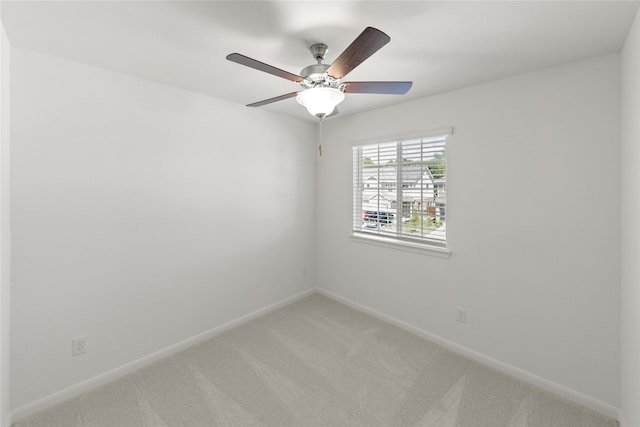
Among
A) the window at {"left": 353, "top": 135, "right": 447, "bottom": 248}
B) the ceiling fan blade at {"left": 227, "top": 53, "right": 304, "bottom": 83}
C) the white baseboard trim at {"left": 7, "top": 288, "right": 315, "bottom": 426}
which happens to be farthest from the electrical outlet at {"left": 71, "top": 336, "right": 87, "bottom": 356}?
the window at {"left": 353, "top": 135, "right": 447, "bottom": 248}

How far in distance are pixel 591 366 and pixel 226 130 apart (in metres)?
3.46

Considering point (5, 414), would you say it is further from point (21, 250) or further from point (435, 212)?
point (435, 212)

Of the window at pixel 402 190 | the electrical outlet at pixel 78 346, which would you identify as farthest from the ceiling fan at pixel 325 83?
the electrical outlet at pixel 78 346

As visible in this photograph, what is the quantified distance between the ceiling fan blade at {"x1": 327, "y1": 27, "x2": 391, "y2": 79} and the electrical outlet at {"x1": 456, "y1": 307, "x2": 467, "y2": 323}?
87.3 inches

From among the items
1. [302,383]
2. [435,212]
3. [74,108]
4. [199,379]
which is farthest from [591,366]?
[74,108]

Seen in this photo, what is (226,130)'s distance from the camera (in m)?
2.88

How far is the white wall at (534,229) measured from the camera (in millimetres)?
1920

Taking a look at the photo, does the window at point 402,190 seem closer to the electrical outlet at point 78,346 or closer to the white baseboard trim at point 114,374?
the white baseboard trim at point 114,374

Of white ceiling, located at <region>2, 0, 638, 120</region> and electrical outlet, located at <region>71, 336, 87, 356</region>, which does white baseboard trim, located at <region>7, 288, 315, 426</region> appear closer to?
electrical outlet, located at <region>71, 336, 87, 356</region>

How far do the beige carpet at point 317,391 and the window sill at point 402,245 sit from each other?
33.7 inches

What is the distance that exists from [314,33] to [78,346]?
264 cm

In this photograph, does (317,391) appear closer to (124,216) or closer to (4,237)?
(124,216)

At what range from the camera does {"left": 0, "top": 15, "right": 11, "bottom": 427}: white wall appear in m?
1.59

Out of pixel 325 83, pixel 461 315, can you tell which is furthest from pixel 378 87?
pixel 461 315
